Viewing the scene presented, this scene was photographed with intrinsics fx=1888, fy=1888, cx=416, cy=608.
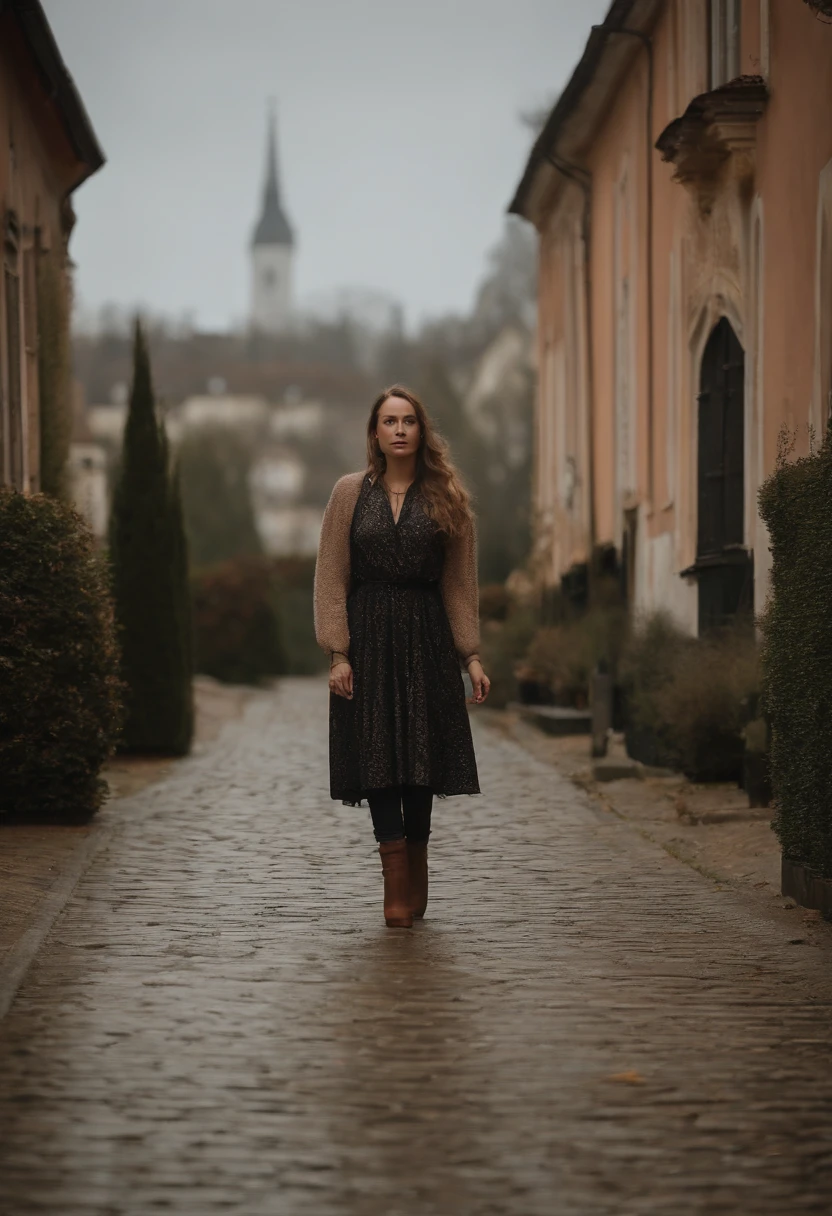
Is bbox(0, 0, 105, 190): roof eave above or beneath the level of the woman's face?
above

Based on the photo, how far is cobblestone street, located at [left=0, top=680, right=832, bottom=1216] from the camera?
4.12 m

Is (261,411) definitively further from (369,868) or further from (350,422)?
(369,868)

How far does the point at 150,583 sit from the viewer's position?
54.9ft

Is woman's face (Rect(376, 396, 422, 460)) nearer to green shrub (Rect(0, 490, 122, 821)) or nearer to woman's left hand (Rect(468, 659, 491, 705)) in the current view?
woman's left hand (Rect(468, 659, 491, 705))

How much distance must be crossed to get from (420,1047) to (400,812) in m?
2.08

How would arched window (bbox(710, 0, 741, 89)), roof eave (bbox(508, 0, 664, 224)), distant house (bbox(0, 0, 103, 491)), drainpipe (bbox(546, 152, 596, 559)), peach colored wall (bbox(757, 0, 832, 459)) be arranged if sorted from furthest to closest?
1. drainpipe (bbox(546, 152, 596, 559))
2. roof eave (bbox(508, 0, 664, 224))
3. distant house (bbox(0, 0, 103, 491))
4. arched window (bbox(710, 0, 741, 89))
5. peach colored wall (bbox(757, 0, 832, 459))

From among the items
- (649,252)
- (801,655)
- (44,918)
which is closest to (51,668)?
(44,918)

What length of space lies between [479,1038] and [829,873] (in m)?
2.56

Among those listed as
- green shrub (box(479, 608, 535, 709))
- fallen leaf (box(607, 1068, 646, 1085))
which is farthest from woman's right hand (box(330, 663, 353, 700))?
green shrub (box(479, 608, 535, 709))

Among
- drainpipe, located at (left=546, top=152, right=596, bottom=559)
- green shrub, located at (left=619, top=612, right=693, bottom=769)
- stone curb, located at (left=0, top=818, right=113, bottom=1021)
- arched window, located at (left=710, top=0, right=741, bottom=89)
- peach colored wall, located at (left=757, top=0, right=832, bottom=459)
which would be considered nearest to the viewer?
stone curb, located at (left=0, top=818, right=113, bottom=1021)

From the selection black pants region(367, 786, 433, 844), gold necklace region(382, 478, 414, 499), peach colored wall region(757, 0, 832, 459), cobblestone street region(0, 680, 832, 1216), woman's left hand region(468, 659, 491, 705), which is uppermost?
peach colored wall region(757, 0, 832, 459)

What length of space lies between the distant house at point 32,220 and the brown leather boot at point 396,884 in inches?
371

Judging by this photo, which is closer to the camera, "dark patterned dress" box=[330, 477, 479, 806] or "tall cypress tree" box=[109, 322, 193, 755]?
"dark patterned dress" box=[330, 477, 479, 806]

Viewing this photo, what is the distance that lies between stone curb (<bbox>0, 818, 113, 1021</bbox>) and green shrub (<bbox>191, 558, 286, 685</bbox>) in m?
25.2
